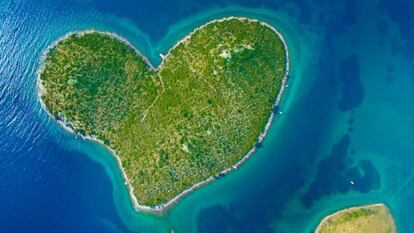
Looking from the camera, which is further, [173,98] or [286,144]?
[286,144]

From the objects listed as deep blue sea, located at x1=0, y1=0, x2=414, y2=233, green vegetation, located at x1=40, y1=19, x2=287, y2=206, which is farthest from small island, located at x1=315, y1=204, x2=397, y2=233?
green vegetation, located at x1=40, y1=19, x2=287, y2=206

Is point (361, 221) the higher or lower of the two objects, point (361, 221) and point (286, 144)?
the lower

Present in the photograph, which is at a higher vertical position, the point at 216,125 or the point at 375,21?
the point at 375,21

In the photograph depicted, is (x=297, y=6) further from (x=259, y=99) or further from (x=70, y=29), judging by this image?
(x=70, y=29)

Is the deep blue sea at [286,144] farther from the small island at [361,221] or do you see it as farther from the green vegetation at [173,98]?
the green vegetation at [173,98]

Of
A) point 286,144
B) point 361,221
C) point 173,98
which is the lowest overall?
point 361,221

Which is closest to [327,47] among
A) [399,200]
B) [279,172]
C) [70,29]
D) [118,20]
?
[279,172]

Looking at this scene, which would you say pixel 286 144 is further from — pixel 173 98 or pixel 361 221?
pixel 173 98

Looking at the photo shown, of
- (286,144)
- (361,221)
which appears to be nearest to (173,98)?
(286,144)
